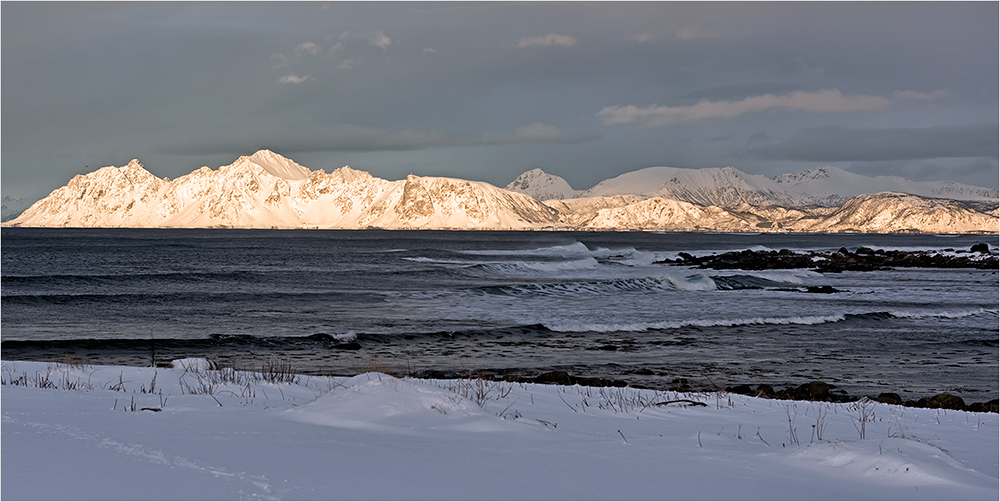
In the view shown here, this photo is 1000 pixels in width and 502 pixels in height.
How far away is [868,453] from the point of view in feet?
15.4

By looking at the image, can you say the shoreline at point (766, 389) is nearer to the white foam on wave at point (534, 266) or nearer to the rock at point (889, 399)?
the rock at point (889, 399)

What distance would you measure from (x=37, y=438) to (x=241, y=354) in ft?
42.6

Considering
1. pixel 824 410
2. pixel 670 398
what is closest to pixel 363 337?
pixel 670 398

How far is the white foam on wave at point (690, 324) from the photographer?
2127 centimetres

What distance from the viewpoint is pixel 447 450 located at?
187 inches

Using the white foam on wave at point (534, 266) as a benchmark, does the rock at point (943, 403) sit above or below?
above

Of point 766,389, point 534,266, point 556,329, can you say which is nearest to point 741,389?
point 766,389

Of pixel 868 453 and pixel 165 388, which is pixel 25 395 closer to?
pixel 165 388

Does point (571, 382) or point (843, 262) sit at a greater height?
point (843, 262)

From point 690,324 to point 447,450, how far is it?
60.3 ft

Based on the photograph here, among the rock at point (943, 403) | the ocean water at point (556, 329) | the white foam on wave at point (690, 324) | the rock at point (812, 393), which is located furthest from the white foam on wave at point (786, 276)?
the rock at point (943, 403)

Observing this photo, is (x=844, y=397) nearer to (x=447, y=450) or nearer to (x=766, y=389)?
(x=766, y=389)

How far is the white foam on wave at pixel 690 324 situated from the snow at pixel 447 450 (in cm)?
1348

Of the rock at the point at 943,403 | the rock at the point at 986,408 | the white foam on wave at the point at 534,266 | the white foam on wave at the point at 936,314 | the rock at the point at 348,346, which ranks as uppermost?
the rock at the point at 943,403
